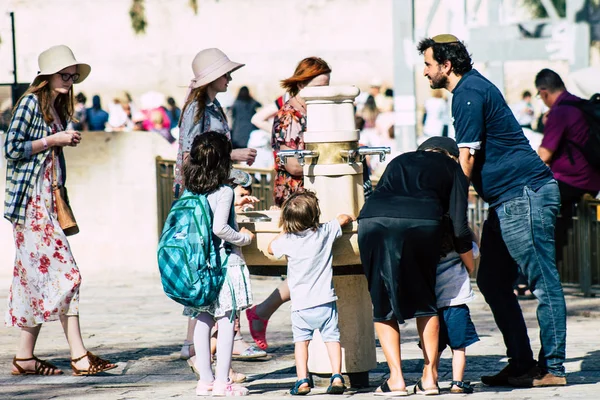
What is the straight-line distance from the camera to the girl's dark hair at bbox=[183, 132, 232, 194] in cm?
641

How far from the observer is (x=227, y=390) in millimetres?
6371

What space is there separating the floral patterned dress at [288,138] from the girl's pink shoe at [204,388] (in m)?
1.54

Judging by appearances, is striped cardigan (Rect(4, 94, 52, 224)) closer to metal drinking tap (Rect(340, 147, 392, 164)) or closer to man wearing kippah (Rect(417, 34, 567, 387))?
metal drinking tap (Rect(340, 147, 392, 164))

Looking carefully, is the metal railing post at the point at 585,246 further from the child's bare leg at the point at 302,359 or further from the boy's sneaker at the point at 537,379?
the child's bare leg at the point at 302,359

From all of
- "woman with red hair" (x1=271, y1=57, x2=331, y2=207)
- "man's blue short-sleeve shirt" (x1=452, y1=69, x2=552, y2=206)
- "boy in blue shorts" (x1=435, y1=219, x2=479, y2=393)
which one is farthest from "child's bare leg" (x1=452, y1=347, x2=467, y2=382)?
"woman with red hair" (x1=271, y1=57, x2=331, y2=207)

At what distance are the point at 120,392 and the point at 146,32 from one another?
3388cm

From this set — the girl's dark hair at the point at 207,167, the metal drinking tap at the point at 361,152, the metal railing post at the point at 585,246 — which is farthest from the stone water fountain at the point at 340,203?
the metal railing post at the point at 585,246

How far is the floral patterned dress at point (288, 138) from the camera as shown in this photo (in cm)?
755

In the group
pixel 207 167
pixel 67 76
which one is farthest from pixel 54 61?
pixel 207 167

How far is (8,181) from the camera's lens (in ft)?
24.3

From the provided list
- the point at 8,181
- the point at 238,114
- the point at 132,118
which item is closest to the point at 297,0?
the point at 132,118

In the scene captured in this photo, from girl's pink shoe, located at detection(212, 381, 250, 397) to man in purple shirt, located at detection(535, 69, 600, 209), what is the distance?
14.2ft

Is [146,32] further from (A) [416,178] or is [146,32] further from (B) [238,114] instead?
(A) [416,178]

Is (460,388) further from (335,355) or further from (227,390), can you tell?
(227,390)
